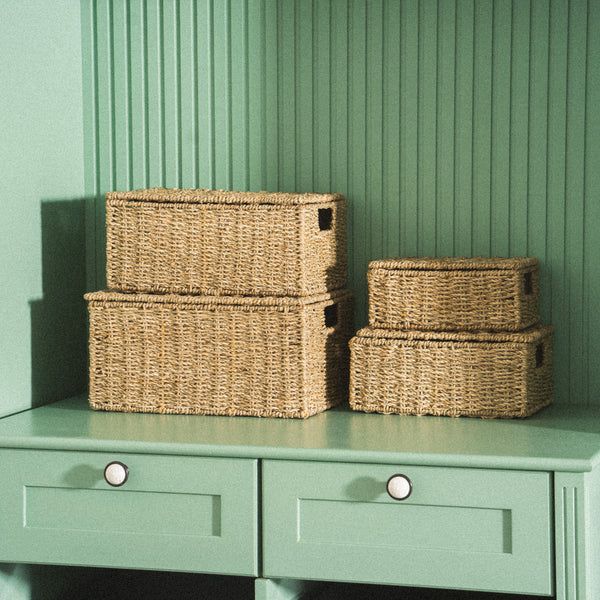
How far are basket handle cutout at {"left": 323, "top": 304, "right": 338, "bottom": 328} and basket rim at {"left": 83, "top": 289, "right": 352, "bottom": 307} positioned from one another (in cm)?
8

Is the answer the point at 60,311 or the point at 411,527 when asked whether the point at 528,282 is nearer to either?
the point at 411,527

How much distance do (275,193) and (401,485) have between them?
29.4 inches

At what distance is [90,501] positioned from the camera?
183 cm

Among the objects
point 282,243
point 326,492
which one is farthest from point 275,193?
point 326,492

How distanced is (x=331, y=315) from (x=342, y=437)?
0.44 m

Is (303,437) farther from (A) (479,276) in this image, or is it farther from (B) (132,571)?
(B) (132,571)

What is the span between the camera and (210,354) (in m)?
2.05

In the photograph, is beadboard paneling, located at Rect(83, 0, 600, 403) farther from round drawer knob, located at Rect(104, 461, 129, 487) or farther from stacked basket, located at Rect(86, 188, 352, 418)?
round drawer knob, located at Rect(104, 461, 129, 487)

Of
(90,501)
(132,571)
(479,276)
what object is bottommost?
(132,571)

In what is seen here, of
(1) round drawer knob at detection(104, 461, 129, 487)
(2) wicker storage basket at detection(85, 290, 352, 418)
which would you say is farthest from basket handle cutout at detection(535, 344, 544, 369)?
(1) round drawer knob at detection(104, 461, 129, 487)

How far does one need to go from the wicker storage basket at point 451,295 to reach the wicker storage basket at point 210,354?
125 mm

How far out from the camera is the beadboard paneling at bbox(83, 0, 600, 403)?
7.06ft

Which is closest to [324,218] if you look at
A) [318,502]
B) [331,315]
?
[331,315]

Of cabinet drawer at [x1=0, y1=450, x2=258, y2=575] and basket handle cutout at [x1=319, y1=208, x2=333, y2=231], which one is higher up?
basket handle cutout at [x1=319, y1=208, x2=333, y2=231]
